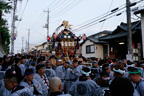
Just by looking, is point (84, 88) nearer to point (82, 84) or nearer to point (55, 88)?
point (82, 84)

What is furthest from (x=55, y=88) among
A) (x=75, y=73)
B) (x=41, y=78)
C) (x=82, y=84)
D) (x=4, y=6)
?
(x=4, y=6)

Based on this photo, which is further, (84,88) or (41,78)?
(41,78)

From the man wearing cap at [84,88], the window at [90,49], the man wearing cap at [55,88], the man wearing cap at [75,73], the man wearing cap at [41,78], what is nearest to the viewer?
the man wearing cap at [55,88]

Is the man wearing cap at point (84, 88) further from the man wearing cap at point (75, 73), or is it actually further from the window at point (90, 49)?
the window at point (90, 49)

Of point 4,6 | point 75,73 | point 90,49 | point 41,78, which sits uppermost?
point 4,6

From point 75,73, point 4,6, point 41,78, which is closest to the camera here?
point 41,78

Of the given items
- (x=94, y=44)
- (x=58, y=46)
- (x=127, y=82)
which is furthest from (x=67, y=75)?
(x=94, y=44)

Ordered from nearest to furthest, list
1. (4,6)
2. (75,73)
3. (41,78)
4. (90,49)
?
(41,78) < (75,73) < (4,6) < (90,49)

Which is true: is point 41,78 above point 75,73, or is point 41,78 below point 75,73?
above

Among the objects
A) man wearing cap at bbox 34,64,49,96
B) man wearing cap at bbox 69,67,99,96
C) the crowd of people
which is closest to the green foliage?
→ the crowd of people

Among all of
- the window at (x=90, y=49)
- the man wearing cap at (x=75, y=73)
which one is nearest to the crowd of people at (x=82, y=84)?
the man wearing cap at (x=75, y=73)

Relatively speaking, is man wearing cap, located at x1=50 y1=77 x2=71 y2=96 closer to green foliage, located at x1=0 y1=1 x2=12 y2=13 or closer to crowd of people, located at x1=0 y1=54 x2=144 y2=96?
crowd of people, located at x1=0 y1=54 x2=144 y2=96

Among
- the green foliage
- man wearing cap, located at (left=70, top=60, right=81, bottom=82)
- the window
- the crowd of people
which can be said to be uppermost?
the green foliage

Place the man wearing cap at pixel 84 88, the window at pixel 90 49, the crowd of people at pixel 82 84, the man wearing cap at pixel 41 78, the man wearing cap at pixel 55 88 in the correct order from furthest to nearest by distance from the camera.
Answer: the window at pixel 90 49 < the man wearing cap at pixel 41 78 < the man wearing cap at pixel 84 88 < the man wearing cap at pixel 55 88 < the crowd of people at pixel 82 84
